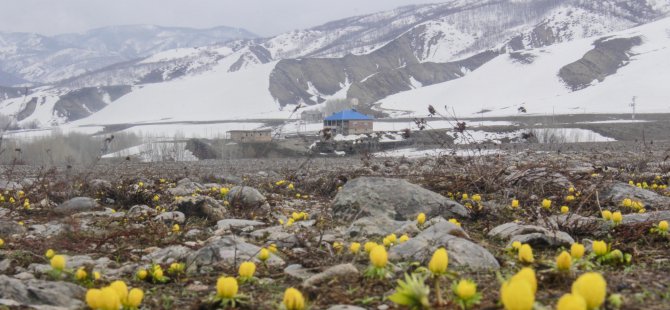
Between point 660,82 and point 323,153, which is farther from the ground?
point 660,82

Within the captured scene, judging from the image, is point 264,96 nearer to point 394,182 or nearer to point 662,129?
point 662,129

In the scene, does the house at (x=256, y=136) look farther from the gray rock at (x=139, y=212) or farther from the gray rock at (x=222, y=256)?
the gray rock at (x=222, y=256)

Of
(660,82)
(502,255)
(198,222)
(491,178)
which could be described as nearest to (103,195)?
(198,222)

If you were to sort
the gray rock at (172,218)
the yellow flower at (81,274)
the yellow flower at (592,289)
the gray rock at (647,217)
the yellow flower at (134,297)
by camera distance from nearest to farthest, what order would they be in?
the yellow flower at (592,289) < the yellow flower at (134,297) < the yellow flower at (81,274) < the gray rock at (647,217) < the gray rock at (172,218)

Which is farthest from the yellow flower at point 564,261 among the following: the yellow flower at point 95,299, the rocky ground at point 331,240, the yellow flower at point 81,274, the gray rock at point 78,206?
the gray rock at point 78,206

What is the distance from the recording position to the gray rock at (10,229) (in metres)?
5.18

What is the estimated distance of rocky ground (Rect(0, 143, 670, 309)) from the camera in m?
2.65

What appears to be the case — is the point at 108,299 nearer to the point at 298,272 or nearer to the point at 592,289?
the point at 298,272

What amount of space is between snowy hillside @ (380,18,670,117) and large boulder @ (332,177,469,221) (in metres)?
79.3

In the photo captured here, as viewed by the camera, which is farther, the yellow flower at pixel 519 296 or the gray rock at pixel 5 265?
the gray rock at pixel 5 265

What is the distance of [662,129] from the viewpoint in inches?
2045

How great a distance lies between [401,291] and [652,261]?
210cm

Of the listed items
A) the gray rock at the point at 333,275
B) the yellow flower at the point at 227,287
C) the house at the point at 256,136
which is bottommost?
the house at the point at 256,136

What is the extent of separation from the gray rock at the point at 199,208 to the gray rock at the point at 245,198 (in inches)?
28.3
